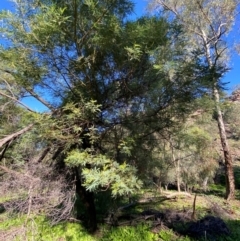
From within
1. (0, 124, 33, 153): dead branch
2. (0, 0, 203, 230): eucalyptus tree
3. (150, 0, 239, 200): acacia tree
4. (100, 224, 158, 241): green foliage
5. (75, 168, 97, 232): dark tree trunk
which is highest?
(150, 0, 239, 200): acacia tree

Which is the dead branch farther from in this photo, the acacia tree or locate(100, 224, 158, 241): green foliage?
the acacia tree

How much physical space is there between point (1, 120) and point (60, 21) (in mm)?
3291

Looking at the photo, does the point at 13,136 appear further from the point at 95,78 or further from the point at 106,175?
the point at 106,175

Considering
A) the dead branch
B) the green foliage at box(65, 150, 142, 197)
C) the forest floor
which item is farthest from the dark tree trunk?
the dead branch

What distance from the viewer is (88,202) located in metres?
5.59

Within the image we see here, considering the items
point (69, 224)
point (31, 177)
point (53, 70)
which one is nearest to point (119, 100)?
point (53, 70)

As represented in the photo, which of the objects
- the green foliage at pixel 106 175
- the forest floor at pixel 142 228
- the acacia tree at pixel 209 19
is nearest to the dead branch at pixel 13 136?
the green foliage at pixel 106 175

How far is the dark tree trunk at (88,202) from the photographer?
533 cm

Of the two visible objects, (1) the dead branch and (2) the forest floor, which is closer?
(1) the dead branch

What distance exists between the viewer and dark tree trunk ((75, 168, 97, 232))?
17.5 feet

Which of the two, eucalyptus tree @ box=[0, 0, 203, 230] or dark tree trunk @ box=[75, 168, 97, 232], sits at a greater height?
eucalyptus tree @ box=[0, 0, 203, 230]

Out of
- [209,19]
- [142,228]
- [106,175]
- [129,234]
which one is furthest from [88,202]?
[209,19]

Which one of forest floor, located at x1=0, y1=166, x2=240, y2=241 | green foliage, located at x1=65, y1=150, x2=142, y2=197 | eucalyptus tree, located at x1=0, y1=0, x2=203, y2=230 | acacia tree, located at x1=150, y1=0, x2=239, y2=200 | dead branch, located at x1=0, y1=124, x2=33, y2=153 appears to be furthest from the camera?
acacia tree, located at x1=150, y1=0, x2=239, y2=200

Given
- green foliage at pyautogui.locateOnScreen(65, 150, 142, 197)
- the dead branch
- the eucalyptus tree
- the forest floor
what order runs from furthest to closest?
the forest floor → the dead branch → the eucalyptus tree → green foliage at pyautogui.locateOnScreen(65, 150, 142, 197)
